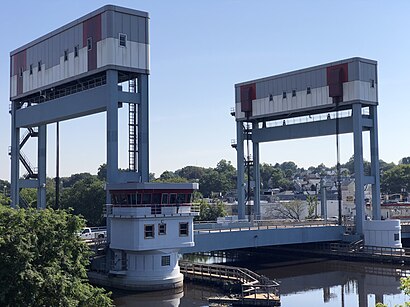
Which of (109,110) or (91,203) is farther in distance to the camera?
(91,203)

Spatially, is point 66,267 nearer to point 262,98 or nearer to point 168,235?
point 168,235

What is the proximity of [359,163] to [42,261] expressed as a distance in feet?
134

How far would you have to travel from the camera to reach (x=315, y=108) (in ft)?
200

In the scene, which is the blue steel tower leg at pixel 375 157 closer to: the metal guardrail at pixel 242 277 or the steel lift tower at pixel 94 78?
the metal guardrail at pixel 242 277

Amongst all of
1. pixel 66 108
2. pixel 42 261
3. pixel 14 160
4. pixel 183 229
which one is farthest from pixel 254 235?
pixel 42 261

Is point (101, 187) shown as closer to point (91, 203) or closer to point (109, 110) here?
point (91, 203)

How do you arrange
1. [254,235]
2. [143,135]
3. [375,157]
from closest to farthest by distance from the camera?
[143,135]
[254,235]
[375,157]

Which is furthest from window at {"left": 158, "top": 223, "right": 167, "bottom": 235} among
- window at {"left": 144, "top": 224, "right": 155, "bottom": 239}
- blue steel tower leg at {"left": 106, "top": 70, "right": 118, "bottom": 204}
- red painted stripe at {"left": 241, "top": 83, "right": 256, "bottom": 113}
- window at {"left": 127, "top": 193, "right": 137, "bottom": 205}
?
red painted stripe at {"left": 241, "top": 83, "right": 256, "bottom": 113}

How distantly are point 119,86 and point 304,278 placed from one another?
808 inches

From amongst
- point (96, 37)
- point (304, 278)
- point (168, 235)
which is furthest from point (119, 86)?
point (304, 278)

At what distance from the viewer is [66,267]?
24953 mm

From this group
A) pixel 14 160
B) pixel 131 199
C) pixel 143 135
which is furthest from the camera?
pixel 14 160

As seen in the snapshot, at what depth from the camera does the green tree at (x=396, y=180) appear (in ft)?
466

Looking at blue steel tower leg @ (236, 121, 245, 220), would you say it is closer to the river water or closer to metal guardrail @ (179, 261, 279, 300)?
the river water
